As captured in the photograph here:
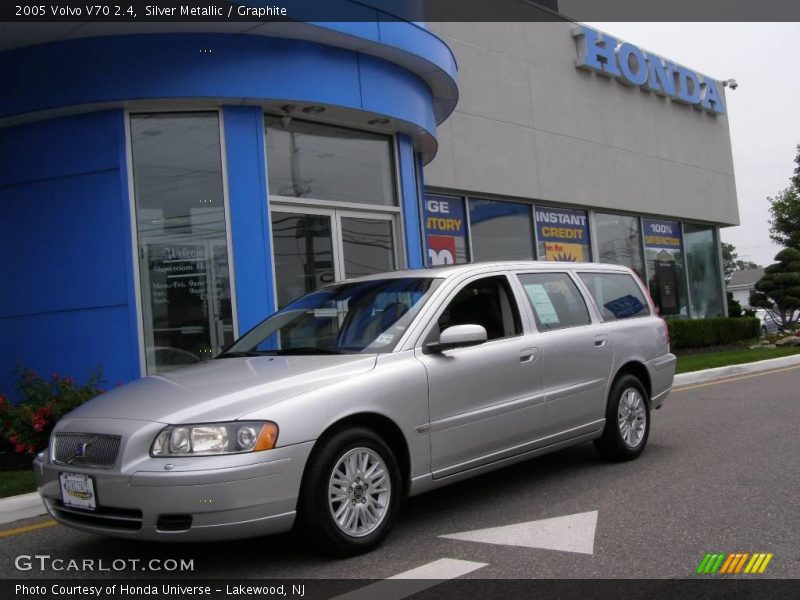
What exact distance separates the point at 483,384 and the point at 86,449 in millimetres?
2496

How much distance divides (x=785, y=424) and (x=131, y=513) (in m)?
6.88

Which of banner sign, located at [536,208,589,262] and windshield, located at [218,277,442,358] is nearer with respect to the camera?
windshield, located at [218,277,442,358]

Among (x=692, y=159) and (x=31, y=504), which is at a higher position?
(x=692, y=159)

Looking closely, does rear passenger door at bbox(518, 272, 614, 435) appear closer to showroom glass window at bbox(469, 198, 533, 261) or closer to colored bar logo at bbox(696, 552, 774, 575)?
colored bar logo at bbox(696, 552, 774, 575)

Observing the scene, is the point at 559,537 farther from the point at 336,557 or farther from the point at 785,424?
the point at 785,424

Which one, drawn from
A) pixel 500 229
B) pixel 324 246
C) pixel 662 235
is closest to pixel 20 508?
pixel 324 246

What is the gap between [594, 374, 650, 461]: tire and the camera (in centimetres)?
678

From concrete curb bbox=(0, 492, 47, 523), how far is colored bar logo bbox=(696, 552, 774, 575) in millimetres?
4700

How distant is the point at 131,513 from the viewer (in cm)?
423

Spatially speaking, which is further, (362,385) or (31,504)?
(31,504)

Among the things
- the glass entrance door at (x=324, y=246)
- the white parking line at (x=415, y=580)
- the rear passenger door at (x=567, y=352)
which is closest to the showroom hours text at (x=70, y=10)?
the glass entrance door at (x=324, y=246)

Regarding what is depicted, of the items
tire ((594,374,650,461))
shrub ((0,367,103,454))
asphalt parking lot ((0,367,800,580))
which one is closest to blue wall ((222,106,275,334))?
shrub ((0,367,103,454))

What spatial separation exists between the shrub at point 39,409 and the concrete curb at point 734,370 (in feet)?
29.9

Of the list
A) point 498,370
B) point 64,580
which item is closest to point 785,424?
point 498,370
